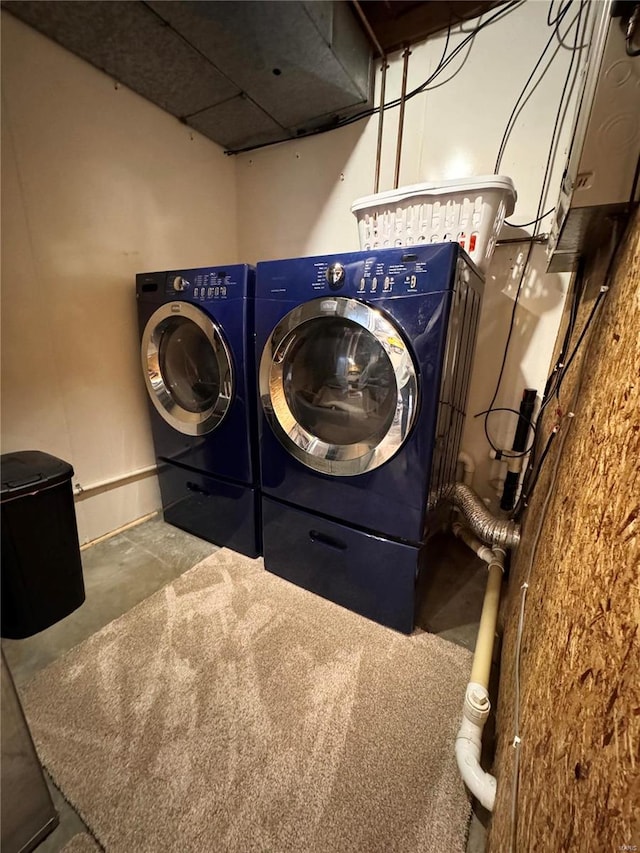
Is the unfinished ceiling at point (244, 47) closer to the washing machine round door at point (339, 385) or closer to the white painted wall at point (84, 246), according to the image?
→ the white painted wall at point (84, 246)

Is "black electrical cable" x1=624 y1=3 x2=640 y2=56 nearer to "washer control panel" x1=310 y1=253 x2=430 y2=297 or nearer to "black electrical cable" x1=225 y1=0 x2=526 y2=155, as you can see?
"washer control panel" x1=310 y1=253 x2=430 y2=297

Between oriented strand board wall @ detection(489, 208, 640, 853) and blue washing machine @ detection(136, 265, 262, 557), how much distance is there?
1074 millimetres

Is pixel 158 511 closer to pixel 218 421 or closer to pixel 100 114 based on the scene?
pixel 218 421

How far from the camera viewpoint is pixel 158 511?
193cm

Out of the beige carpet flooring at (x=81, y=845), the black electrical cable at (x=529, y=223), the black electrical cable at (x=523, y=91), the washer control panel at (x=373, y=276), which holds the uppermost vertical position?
the black electrical cable at (x=523, y=91)

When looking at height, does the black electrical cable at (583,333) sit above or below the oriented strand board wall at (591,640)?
above

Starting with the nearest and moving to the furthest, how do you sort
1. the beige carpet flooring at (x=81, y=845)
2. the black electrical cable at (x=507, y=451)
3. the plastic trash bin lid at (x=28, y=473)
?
the beige carpet flooring at (x=81, y=845), the plastic trash bin lid at (x=28, y=473), the black electrical cable at (x=507, y=451)

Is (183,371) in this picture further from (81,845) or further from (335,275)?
(81,845)

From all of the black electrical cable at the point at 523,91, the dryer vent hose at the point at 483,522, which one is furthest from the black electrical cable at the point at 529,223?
the dryer vent hose at the point at 483,522

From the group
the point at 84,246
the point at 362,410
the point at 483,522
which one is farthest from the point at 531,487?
the point at 84,246

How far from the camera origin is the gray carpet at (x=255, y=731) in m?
0.71

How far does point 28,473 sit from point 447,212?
1456mm

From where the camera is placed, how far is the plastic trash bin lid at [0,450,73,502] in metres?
0.78

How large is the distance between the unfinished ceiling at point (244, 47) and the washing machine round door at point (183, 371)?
3.18 feet
